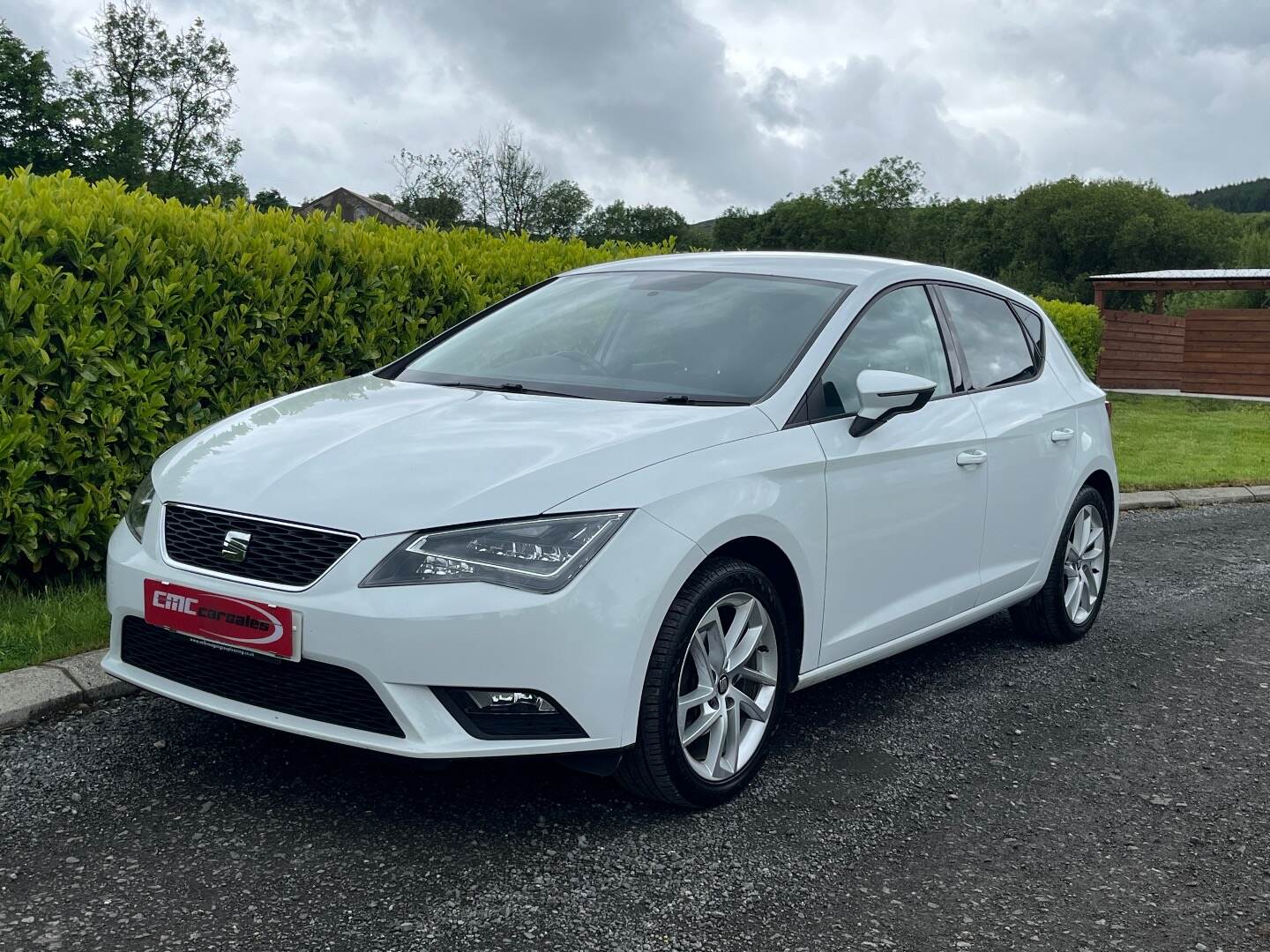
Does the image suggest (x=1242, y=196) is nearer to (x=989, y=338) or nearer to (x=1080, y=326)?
(x=1080, y=326)

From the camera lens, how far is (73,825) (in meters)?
3.44

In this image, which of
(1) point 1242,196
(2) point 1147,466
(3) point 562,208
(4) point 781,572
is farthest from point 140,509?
(1) point 1242,196

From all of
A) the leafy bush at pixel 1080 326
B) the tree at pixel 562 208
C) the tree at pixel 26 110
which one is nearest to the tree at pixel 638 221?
the tree at pixel 562 208

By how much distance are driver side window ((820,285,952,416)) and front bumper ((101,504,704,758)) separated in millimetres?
1146

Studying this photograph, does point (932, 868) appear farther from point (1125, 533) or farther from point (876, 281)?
point (1125, 533)

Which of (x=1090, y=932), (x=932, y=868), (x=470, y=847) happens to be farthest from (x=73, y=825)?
(x=1090, y=932)

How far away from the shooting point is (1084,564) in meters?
5.84

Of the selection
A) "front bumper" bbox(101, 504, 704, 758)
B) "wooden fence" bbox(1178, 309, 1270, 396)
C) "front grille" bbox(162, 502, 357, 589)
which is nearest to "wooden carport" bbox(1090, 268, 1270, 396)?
"wooden fence" bbox(1178, 309, 1270, 396)

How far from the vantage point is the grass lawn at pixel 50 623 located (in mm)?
4672

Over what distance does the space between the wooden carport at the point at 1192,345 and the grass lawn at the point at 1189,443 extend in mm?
2474

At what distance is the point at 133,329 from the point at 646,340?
2.60 meters

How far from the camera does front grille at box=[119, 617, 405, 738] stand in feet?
10.4

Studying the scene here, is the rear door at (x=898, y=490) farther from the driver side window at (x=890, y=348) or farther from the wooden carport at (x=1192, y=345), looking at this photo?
the wooden carport at (x=1192, y=345)

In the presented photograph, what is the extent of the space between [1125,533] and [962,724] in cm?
495
